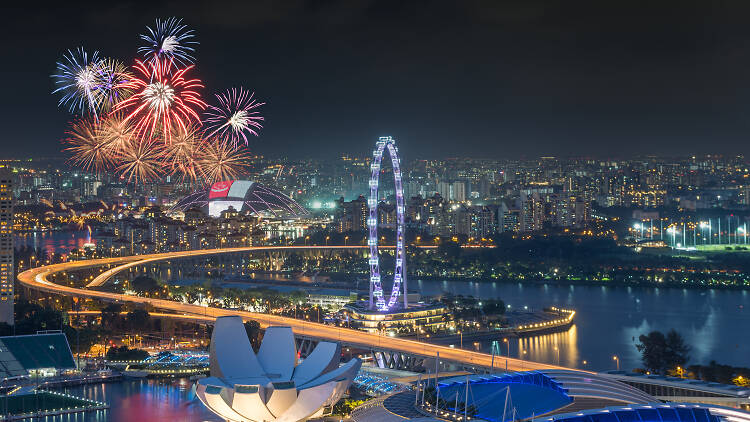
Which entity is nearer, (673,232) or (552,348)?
(552,348)

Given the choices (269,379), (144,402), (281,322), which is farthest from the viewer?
(281,322)

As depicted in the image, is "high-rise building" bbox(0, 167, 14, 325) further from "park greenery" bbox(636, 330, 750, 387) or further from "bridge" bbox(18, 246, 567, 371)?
"park greenery" bbox(636, 330, 750, 387)

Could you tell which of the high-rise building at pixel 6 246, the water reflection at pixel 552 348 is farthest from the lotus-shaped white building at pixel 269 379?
the high-rise building at pixel 6 246

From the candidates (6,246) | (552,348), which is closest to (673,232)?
(552,348)

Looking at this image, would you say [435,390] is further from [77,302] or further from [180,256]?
[180,256]

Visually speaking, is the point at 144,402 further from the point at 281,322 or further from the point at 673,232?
the point at 673,232

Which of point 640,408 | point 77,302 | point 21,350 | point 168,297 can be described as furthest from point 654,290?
point 640,408
